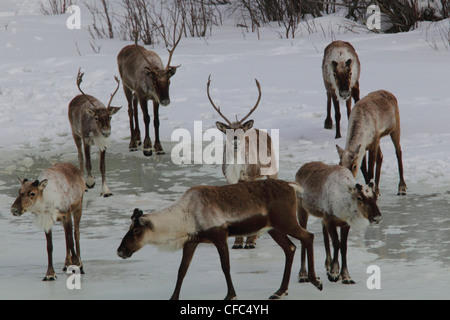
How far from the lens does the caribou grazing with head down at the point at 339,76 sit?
12.1m

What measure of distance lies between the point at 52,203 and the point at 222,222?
1709mm

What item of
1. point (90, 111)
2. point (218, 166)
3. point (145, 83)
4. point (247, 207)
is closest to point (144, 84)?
point (145, 83)

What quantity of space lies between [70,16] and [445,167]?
43.8 ft

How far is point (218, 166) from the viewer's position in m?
12.0

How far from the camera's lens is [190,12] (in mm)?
20844

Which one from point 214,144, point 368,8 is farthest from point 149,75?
point 368,8

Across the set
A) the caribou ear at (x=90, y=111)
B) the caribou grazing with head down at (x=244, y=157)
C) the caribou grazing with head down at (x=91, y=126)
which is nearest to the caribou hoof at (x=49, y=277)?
the caribou grazing with head down at (x=244, y=157)

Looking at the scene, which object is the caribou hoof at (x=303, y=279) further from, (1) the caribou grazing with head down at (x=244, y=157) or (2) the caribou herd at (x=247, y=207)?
(1) the caribou grazing with head down at (x=244, y=157)

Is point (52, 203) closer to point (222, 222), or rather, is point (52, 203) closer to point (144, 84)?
point (222, 222)

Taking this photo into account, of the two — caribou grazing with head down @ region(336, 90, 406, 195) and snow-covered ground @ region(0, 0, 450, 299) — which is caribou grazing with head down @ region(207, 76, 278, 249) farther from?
caribou grazing with head down @ region(336, 90, 406, 195)

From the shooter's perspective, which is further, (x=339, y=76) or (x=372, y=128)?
(x=339, y=76)

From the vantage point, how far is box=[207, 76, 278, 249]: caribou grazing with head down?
8734mm

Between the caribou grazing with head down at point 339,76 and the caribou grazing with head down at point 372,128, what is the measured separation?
1.20m

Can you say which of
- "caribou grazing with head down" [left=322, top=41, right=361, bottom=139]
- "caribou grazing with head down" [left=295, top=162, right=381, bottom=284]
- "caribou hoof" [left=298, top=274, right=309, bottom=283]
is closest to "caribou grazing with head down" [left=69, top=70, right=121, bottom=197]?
"caribou grazing with head down" [left=322, top=41, right=361, bottom=139]
